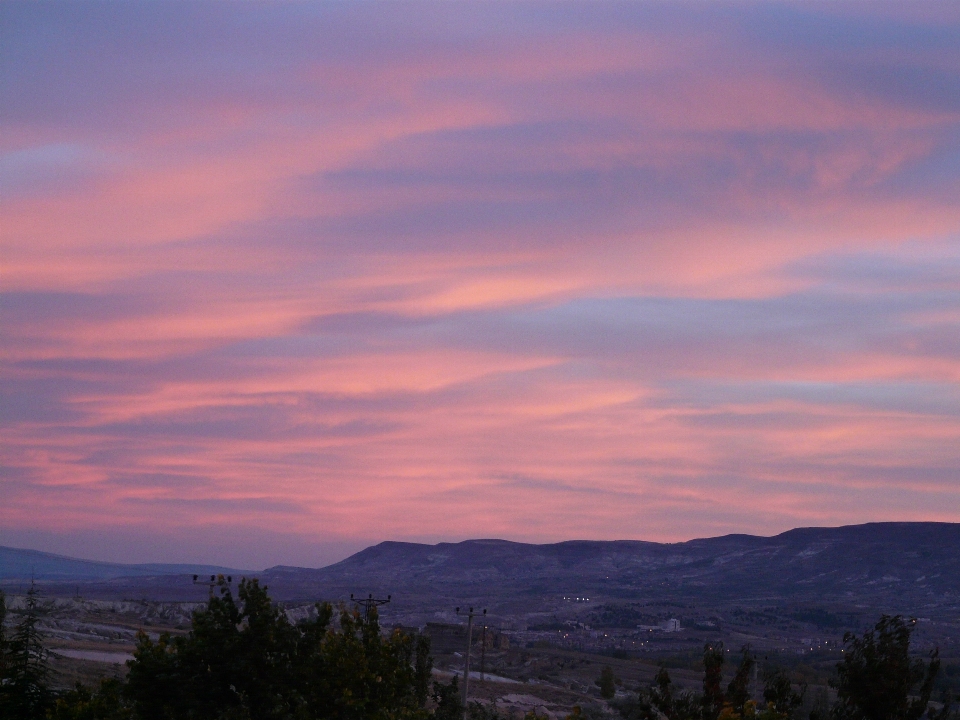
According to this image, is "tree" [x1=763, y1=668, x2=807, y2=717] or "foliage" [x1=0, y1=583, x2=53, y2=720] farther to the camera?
"foliage" [x1=0, y1=583, x2=53, y2=720]

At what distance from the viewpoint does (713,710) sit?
73.3 feet

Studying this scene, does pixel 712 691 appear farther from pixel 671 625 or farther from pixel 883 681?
pixel 671 625

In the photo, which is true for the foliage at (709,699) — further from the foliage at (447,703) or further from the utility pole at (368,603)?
the foliage at (447,703)

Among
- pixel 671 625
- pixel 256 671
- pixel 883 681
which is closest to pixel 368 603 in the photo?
pixel 256 671

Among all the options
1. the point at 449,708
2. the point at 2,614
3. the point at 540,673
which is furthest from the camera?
the point at 540,673

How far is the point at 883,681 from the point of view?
23922 mm

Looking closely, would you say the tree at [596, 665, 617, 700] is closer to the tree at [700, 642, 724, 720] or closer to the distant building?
the tree at [700, 642, 724, 720]

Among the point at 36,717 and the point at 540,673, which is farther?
the point at 540,673

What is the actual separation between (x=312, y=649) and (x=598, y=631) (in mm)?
137183

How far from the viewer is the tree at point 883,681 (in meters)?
23.9

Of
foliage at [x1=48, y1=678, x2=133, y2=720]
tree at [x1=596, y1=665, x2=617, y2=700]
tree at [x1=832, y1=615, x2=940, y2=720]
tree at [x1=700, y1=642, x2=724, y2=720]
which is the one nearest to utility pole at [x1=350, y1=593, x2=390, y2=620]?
foliage at [x1=48, y1=678, x2=133, y2=720]

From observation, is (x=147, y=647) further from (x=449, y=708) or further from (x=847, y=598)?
(x=847, y=598)

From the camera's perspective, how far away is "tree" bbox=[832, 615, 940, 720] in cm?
2394

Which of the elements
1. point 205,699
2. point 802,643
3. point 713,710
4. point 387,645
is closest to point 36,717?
point 205,699
